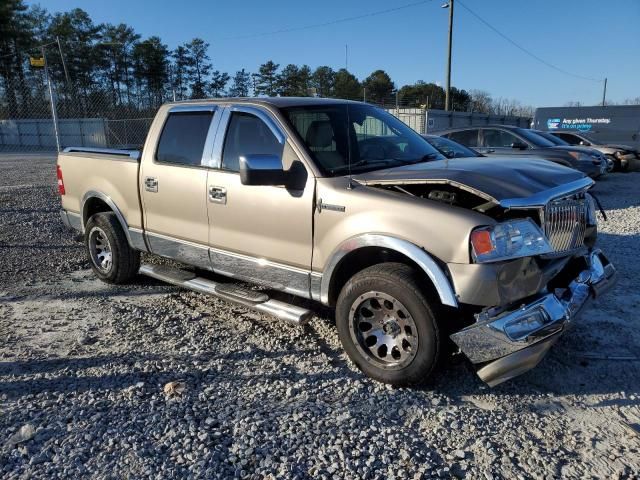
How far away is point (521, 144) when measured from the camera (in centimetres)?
1134

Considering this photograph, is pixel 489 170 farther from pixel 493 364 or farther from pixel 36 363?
pixel 36 363

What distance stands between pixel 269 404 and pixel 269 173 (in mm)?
1575

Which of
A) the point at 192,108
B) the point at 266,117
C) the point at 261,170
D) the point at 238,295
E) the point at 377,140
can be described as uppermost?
the point at 192,108

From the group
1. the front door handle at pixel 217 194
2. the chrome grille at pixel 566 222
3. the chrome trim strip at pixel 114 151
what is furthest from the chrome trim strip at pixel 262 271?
the chrome grille at pixel 566 222

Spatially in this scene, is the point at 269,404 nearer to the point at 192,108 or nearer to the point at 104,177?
the point at 192,108

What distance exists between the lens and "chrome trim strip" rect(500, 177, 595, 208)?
3.07 metres

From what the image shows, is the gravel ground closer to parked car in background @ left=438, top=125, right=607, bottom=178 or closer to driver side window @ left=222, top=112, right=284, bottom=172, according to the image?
driver side window @ left=222, top=112, right=284, bottom=172

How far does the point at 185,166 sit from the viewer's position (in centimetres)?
468

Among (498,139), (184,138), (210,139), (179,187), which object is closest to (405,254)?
(210,139)

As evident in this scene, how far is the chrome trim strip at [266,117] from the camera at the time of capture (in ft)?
13.2

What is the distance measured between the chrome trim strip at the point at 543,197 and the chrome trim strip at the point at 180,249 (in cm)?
266

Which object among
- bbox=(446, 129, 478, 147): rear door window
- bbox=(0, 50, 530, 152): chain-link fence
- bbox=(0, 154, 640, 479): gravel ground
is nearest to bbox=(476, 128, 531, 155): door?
bbox=(446, 129, 478, 147): rear door window

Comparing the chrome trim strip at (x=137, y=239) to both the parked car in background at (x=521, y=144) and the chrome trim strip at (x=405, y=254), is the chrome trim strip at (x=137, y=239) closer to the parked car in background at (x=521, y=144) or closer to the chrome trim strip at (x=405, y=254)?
the chrome trim strip at (x=405, y=254)

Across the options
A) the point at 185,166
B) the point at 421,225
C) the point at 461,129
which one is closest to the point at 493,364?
the point at 421,225
